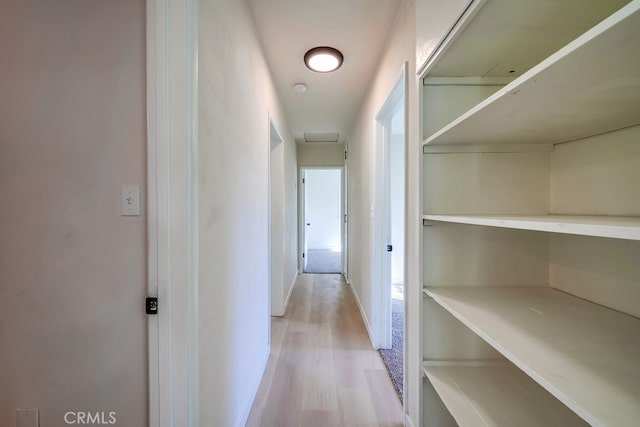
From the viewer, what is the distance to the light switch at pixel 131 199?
0.84 m

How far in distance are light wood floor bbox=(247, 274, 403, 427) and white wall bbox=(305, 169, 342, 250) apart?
16.3 ft

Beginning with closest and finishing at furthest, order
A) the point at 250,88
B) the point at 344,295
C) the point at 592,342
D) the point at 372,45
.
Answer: the point at 592,342 → the point at 250,88 → the point at 372,45 → the point at 344,295

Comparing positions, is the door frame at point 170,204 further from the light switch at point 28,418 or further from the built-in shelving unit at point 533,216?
the built-in shelving unit at point 533,216

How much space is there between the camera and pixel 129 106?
838 mm

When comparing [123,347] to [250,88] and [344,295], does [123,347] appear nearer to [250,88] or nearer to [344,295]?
[250,88]

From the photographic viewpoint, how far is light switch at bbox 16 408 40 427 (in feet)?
2.87

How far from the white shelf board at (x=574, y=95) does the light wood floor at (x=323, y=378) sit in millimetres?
1682

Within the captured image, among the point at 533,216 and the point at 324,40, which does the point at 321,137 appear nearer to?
the point at 324,40

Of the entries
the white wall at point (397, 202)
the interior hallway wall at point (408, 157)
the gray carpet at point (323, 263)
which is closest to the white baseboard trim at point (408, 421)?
the interior hallway wall at point (408, 157)

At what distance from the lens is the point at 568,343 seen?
65 centimetres

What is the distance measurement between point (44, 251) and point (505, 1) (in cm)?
174

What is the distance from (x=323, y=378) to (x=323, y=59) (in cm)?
250

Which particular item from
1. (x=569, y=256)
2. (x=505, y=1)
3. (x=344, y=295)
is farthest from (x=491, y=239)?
(x=344, y=295)

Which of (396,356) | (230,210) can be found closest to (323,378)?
(396,356)
